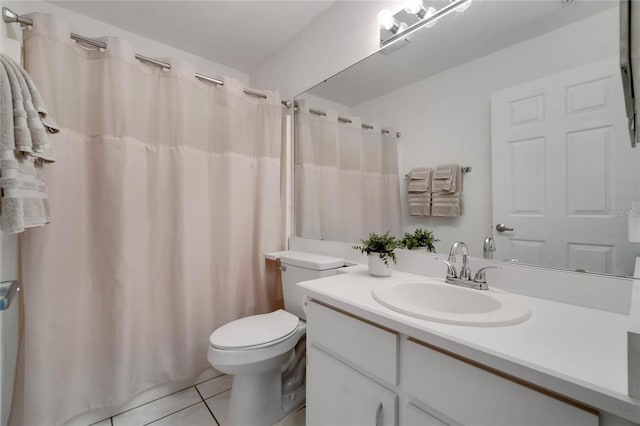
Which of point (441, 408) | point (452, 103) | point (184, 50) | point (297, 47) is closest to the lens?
point (441, 408)

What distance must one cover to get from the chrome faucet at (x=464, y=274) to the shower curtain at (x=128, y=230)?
49.2 inches

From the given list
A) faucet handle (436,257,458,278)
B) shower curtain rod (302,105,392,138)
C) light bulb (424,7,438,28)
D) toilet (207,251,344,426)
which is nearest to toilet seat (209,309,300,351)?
toilet (207,251,344,426)

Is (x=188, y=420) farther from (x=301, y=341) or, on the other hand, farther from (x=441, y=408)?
(x=441, y=408)

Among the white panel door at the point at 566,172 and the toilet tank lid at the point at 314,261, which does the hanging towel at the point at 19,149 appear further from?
the white panel door at the point at 566,172

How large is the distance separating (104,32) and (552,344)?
109 inches

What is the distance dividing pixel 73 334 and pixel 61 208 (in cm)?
62

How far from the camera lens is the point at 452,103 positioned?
1169 mm

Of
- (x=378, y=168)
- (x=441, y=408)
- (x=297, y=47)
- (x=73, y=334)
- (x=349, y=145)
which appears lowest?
(x=73, y=334)

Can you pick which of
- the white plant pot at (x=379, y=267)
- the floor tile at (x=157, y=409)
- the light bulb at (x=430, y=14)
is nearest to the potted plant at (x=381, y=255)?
the white plant pot at (x=379, y=267)

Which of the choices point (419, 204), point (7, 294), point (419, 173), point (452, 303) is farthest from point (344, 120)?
point (7, 294)

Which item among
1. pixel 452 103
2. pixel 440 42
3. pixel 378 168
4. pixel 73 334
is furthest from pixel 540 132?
pixel 73 334

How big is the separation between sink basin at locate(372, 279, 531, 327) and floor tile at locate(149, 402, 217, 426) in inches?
47.0

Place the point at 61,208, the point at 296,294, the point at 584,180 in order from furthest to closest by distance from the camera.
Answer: the point at 296,294
the point at 61,208
the point at 584,180

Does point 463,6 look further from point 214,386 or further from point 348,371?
point 214,386
